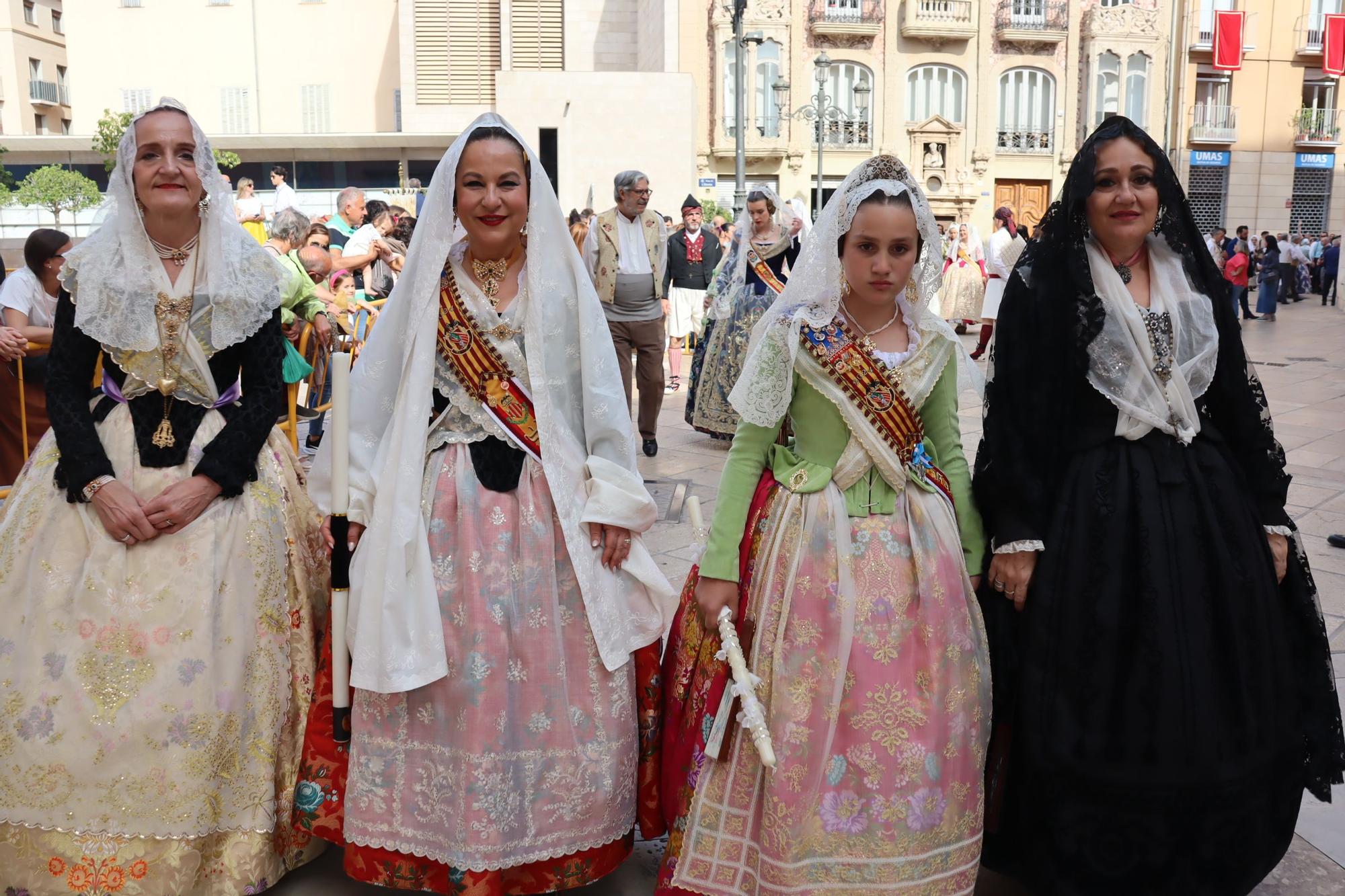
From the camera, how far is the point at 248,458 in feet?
8.75

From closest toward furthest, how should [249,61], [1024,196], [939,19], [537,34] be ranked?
[537,34] < [939,19] < [1024,196] < [249,61]

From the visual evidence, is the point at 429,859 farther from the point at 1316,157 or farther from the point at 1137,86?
the point at 1316,157

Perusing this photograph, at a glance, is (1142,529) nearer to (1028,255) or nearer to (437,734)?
(1028,255)

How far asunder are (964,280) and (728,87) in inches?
680

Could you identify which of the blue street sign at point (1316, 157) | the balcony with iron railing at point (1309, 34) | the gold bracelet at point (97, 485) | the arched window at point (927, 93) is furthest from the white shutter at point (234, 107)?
the gold bracelet at point (97, 485)

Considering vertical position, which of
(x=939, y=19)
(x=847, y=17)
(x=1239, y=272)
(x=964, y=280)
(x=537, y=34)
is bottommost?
(x=1239, y=272)

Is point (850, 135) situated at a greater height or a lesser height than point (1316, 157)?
greater

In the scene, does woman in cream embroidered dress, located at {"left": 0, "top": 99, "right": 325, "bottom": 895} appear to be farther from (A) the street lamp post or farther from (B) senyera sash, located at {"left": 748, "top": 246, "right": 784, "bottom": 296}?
(A) the street lamp post

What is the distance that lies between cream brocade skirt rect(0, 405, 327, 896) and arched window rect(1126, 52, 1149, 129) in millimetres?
34471

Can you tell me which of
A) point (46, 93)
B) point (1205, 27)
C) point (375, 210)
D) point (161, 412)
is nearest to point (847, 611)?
point (161, 412)

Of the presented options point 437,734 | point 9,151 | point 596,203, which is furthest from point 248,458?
point 9,151

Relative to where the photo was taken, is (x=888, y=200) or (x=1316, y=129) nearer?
(x=888, y=200)

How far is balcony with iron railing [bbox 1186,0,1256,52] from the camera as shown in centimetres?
3228

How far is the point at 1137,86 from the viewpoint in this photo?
108 ft
